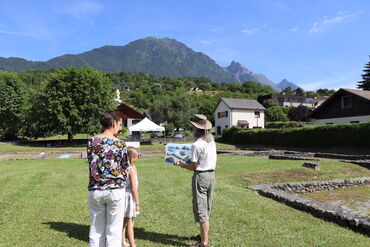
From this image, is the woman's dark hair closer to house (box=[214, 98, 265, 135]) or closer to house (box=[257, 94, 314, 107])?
house (box=[214, 98, 265, 135])

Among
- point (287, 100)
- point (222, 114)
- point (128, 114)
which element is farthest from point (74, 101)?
point (287, 100)

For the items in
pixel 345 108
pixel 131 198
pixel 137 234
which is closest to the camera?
pixel 131 198

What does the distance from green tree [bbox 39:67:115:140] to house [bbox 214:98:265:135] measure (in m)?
23.4

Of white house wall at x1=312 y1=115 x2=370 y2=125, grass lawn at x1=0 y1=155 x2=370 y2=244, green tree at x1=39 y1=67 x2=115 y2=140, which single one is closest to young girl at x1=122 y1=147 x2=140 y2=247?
grass lawn at x1=0 y1=155 x2=370 y2=244

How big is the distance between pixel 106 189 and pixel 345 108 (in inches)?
1273

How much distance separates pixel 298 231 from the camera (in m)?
4.95

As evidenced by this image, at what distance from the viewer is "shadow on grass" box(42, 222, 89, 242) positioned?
4.71 m

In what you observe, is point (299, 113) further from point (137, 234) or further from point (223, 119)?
point (137, 234)

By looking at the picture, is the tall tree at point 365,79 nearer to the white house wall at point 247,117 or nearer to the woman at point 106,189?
the white house wall at point 247,117

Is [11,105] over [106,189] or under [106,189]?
over

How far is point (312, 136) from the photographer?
2664 cm

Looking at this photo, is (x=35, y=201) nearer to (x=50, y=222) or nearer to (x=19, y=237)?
(x=50, y=222)

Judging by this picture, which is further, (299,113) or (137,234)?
(299,113)

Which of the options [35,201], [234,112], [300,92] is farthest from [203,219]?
[300,92]
